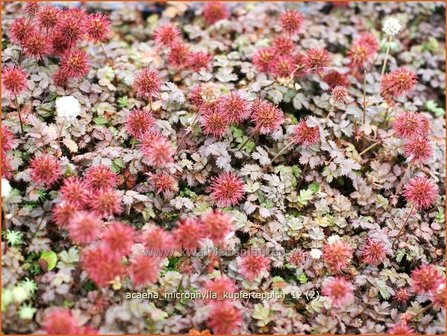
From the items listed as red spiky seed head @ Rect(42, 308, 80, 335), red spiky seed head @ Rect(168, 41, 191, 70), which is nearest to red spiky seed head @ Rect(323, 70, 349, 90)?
red spiky seed head @ Rect(168, 41, 191, 70)

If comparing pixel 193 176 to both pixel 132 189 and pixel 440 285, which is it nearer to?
pixel 132 189

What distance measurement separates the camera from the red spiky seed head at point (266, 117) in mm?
3412

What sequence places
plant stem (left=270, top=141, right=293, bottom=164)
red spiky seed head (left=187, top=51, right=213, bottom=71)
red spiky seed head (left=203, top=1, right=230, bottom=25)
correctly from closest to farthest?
plant stem (left=270, top=141, right=293, bottom=164) → red spiky seed head (left=187, top=51, right=213, bottom=71) → red spiky seed head (left=203, top=1, right=230, bottom=25)

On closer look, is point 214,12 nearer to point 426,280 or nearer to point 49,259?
point 49,259

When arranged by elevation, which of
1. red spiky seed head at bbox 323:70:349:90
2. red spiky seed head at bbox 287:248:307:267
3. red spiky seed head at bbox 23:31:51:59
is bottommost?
red spiky seed head at bbox 287:248:307:267

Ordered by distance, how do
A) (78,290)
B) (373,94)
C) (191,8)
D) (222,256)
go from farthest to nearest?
(191,8) < (373,94) < (222,256) < (78,290)

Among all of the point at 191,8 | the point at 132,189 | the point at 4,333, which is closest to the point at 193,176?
the point at 132,189

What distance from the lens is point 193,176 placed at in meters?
3.41

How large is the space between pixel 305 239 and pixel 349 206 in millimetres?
372

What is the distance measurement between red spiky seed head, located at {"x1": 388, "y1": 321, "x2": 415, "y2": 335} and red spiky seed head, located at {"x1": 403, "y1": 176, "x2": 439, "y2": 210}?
71 centimetres

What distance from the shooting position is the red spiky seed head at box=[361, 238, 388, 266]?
324 cm

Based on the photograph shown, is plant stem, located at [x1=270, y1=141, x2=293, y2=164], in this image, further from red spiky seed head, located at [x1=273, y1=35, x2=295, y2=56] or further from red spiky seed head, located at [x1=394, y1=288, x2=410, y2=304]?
red spiky seed head, located at [x1=394, y1=288, x2=410, y2=304]

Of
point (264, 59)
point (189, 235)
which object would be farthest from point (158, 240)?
point (264, 59)

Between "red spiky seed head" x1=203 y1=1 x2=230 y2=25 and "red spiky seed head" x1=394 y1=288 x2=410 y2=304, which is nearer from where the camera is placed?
"red spiky seed head" x1=394 y1=288 x2=410 y2=304
